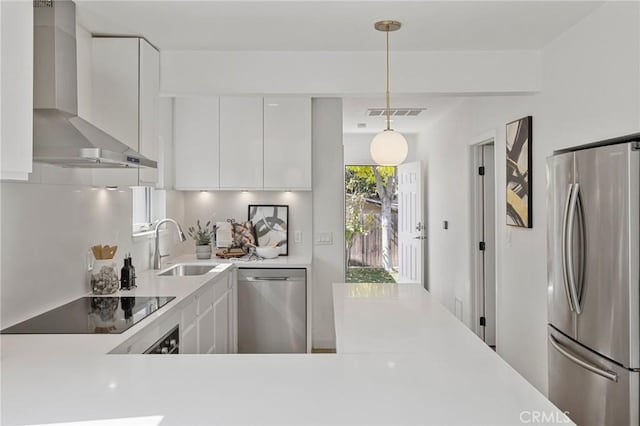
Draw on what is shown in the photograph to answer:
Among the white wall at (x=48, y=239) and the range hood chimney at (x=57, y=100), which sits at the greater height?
the range hood chimney at (x=57, y=100)

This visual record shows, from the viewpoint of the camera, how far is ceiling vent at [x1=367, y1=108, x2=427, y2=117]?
19.2 ft

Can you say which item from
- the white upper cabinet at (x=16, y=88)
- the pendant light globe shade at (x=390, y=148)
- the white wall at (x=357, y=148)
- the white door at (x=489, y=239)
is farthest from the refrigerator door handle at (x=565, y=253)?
the white wall at (x=357, y=148)

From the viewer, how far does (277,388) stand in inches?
60.6

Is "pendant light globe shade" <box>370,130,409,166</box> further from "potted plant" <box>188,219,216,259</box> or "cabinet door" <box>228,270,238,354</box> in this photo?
"potted plant" <box>188,219,216,259</box>

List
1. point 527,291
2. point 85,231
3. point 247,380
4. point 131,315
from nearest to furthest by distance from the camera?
point 247,380, point 131,315, point 85,231, point 527,291

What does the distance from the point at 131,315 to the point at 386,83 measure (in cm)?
219

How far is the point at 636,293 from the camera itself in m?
2.19

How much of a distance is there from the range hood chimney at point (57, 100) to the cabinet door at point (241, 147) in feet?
7.75

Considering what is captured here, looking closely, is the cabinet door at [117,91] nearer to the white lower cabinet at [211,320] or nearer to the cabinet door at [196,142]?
the white lower cabinet at [211,320]

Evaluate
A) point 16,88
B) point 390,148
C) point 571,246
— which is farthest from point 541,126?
point 16,88

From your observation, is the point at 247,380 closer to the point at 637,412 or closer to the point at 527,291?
the point at 637,412

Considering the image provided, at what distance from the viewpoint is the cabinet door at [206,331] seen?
10.9ft

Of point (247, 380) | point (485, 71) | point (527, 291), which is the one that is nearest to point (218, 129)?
point (485, 71)

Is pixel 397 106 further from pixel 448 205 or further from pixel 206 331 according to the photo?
pixel 206 331
